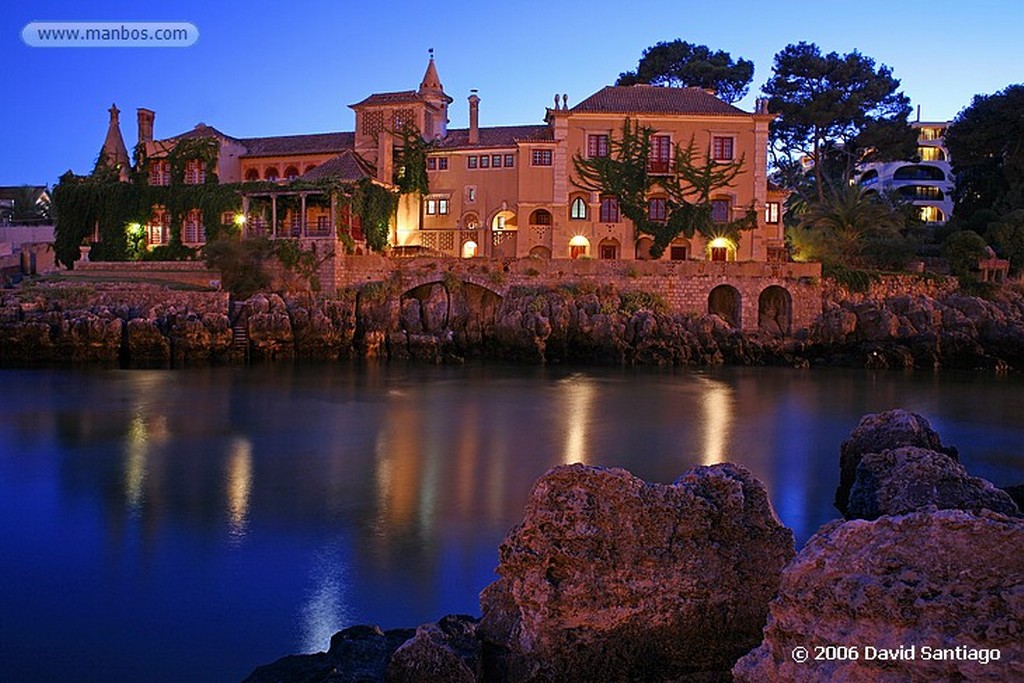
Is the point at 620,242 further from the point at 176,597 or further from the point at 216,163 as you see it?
the point at 176,597

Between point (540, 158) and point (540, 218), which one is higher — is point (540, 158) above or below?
above

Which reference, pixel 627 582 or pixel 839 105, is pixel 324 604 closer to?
pixel 627 582

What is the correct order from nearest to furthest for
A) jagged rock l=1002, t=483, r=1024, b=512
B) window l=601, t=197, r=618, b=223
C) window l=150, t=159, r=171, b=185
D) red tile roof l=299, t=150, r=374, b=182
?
jagged rock l=1002, t=483, r=1024, b=512, red tile roof l=299, t=150, r=374, b=182, window l=601, t=197, r=618, b=223, window l=150, t=159, r=171, b=185

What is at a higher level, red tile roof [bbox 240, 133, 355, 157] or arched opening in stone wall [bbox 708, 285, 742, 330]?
red tile roof [bbox 240, 133, 355, 157]

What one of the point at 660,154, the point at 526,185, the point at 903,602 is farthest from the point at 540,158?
the point at 903,602

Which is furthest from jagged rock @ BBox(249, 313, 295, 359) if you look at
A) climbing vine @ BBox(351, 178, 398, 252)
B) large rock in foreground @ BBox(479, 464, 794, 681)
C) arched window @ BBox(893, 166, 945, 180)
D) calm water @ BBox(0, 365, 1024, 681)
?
arched window @ BBox(893, 166, 945, 180)

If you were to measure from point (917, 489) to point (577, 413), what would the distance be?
16.7m

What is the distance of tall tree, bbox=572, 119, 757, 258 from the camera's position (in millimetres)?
46344

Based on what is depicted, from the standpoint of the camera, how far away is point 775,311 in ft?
146

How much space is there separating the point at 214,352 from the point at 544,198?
1900 centimetres

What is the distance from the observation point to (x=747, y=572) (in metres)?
6.91

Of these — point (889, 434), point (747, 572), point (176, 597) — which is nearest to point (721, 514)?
point (747, 572)

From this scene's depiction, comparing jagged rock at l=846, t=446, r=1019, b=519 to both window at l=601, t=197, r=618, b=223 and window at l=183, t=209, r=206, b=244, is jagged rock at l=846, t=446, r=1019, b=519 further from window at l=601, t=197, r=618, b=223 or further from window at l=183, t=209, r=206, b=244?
window at l=183, t=209, r=206, b=244

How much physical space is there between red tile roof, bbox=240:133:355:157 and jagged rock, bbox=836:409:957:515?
41171mm
